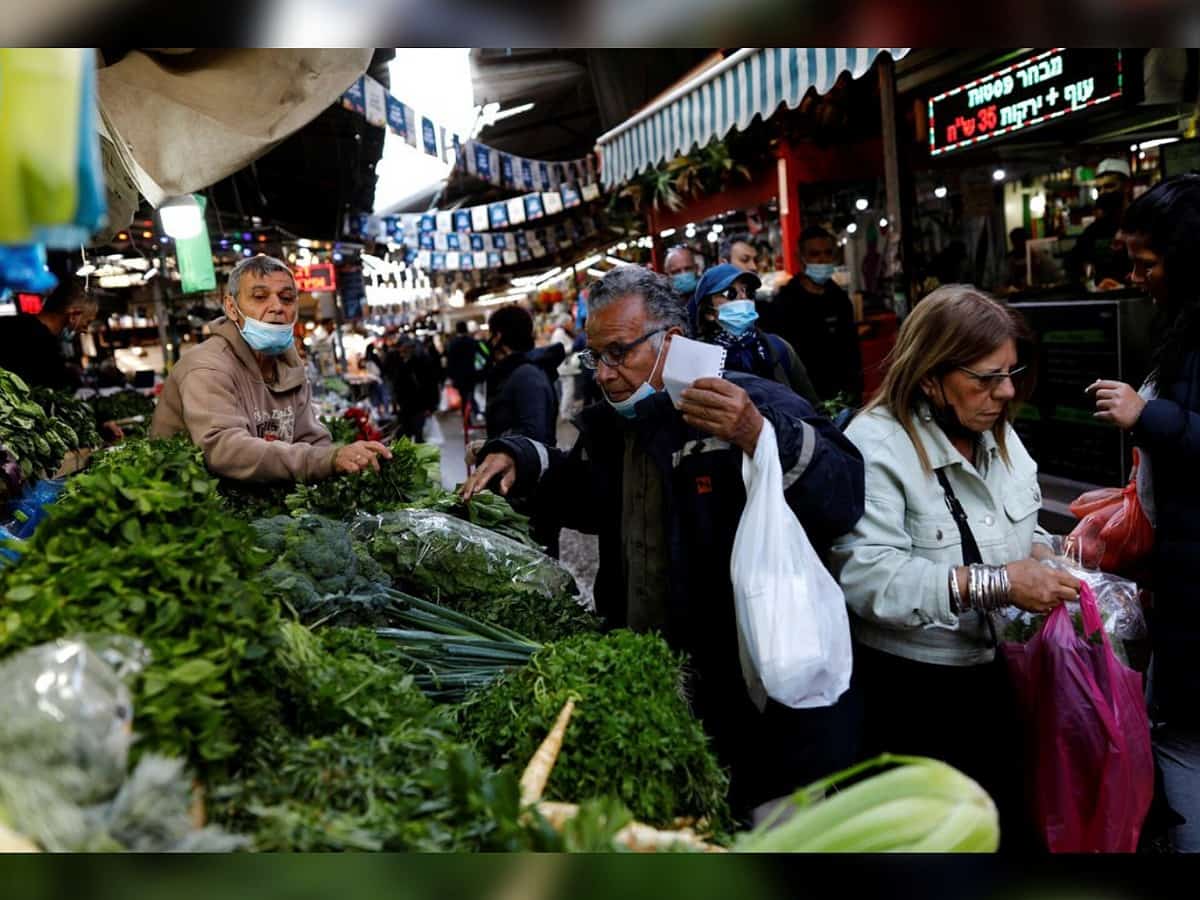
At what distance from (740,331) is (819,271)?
1.04 m

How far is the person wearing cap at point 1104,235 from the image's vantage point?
669 cm

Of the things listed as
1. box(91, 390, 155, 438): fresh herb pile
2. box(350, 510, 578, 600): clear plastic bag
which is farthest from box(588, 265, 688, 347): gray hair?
box(91, 390, 155, 438): fresh herb pile

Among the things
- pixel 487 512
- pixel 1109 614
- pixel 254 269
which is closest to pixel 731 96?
pixel 254 269

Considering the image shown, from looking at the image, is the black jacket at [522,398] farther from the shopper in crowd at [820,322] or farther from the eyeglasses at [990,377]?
the eyeglasses at [990,377]

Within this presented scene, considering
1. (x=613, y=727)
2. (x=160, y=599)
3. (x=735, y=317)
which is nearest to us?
(x=160, y=599)

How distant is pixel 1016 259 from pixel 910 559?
6.68 m

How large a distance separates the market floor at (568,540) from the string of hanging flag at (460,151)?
281 centimetres

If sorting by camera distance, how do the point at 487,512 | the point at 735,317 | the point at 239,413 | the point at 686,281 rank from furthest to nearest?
the point at 686,281
the point at 735,317
the point at 239,413
the point at 487,512

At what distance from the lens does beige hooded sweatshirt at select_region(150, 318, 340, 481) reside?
3.74m

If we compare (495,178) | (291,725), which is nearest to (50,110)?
(291,725)

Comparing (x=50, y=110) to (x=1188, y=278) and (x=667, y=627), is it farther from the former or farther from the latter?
(x=1188, y=278)

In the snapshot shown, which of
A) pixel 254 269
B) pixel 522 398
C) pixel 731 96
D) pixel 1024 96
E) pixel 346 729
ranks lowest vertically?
pixel 346 729

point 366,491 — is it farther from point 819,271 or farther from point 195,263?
point 195,263

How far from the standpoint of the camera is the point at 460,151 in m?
11.5
